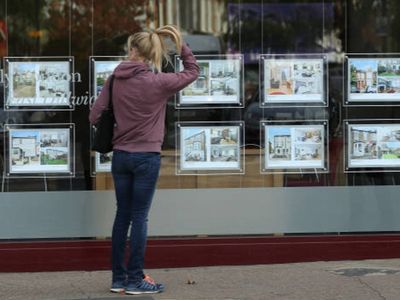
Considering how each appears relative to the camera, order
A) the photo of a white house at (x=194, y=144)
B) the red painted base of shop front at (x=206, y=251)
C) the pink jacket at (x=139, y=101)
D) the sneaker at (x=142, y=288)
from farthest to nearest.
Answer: the photo of a white house at (x=194, y=144), the red painted base of shop front at (x=206, y=251), the sneaker at (x=142, y=288), the pink jacket at (x=139, y=101)

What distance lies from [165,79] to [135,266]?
137cm

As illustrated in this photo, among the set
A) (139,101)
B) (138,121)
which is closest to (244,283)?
(138,121)

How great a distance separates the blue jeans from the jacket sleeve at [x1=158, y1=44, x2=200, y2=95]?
1.62ft

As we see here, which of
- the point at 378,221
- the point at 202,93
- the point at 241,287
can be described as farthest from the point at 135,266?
the point at 378,221

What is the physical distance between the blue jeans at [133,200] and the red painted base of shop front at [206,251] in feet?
2.95

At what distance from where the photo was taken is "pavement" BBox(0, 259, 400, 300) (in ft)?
19.7

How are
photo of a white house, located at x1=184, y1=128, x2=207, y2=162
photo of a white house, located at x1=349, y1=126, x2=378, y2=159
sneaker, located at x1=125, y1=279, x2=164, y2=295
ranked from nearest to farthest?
sneaker, located at x1=125, y1=279, x2=164, y2=295, photo of a white house, located at x1=184, y1=128, x2=207, y2=162, photo of a white house, located at x1=349, y1=126, x2=378, y2=159

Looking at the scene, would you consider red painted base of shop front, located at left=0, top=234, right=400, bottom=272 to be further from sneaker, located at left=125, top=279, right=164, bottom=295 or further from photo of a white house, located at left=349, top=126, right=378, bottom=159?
sneaker, located at left=125, top=279, right=164, bottom=295

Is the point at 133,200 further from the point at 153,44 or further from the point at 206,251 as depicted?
the point at 206,251

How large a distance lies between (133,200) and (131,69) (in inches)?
36.9

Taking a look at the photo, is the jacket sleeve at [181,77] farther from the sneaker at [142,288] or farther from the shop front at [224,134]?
the sneaker at [142,288]

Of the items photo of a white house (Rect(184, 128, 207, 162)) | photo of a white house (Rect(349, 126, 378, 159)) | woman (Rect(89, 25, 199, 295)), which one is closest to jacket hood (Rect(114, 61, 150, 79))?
woman (Rect(89, 25, 199, 295))

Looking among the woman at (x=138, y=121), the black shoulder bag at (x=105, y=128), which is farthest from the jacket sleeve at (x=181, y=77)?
the black shoulder bag at (x=105, y=128)

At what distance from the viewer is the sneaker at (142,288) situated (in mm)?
6000
